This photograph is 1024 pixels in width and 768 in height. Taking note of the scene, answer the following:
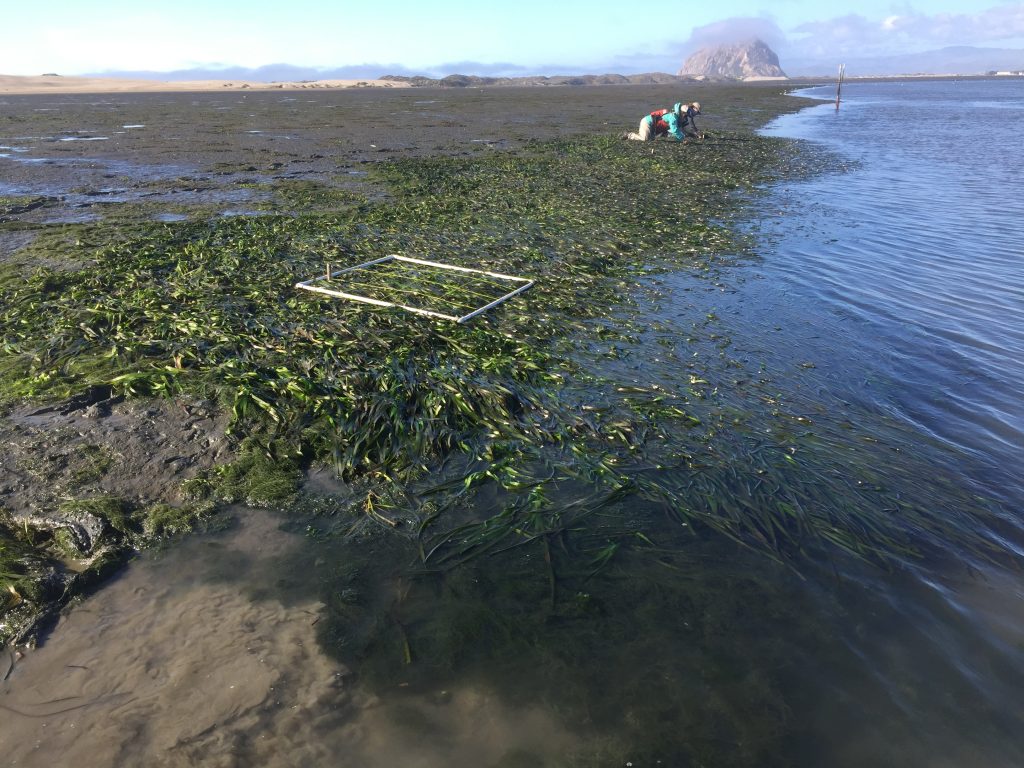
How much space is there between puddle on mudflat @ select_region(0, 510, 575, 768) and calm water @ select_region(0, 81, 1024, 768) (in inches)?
0.4

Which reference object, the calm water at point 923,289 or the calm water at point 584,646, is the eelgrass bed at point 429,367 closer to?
the calm water at point 584,646

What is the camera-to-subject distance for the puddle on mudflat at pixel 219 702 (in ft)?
9.14

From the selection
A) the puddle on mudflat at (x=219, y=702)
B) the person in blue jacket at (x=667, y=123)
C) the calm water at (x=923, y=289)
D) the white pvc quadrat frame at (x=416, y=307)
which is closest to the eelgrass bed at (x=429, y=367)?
the white pvc quadrat frame at (x=416, y=307)

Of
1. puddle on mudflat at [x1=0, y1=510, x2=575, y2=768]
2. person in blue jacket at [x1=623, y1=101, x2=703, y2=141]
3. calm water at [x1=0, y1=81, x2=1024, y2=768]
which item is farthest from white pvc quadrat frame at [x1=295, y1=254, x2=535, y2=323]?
person in blue jacket at [x1=623, y1=101, x2=703, y2=141]

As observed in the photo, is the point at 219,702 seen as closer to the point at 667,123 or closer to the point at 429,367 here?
the point at 429,367

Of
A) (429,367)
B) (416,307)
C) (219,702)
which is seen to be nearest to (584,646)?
(219,702)

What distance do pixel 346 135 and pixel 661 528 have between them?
2657 centimetres

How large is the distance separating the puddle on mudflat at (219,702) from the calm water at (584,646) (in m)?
0.01

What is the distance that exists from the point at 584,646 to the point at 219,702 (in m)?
1.72

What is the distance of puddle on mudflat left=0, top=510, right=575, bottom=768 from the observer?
279cm

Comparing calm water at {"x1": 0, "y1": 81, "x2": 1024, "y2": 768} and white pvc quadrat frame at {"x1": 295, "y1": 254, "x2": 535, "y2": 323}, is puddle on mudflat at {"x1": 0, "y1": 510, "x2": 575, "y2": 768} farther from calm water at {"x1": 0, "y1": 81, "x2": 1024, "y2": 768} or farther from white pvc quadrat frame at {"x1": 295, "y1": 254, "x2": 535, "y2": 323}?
white pvc quadrat frame at {"x1": 295, "y1": 254, "x2": 535, "y2": 323}

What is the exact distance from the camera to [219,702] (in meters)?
3.00

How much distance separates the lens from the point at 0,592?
3.52 metres

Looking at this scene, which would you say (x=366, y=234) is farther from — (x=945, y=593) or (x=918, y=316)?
(x=945, y=593)
